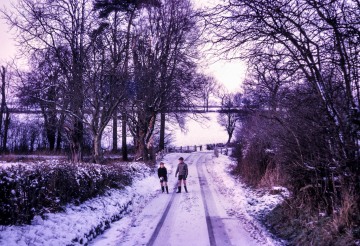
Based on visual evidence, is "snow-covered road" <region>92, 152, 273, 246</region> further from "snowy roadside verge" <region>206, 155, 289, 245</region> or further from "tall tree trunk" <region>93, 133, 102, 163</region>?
"tall tree trunk" <region>93, 133, 102, 163</region>

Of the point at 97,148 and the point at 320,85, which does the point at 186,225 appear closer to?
the point at 320,85

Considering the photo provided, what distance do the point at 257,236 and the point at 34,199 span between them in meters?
5.40

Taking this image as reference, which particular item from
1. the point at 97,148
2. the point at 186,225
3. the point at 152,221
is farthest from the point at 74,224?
the point at 97,148

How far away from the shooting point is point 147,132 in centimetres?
2680

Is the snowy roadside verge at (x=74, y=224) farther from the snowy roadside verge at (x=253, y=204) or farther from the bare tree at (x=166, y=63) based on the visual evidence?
the bare tree at (x=166, y=63)

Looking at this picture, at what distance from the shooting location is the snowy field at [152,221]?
708 centimetres

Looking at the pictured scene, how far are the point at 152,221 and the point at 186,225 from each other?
1.12 metres

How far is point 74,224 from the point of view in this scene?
7.83 meters

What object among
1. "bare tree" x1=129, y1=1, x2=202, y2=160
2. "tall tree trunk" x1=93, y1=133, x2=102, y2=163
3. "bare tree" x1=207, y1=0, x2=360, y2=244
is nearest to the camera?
"bare tree" x1=207, y1=0, x2=360, y2=244

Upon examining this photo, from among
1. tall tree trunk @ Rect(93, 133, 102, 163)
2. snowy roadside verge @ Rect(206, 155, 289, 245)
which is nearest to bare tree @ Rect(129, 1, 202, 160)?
tall tree trunk @ Rect(93, 133, 102, 163)

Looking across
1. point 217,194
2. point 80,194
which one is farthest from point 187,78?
point 80,194

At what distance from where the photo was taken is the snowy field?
708 centimetres

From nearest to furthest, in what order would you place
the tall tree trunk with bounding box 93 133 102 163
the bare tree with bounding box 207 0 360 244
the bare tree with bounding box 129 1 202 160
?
1. the bare tree with bounding box 207 0 360 244
2. the tall tree trunk with bounding box 93 133 102 163
3. the bare tree with bounding box 129 1 202 160

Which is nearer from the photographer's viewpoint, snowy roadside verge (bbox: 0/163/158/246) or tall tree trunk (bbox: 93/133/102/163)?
snowy roadside verge (bbox: 0/163/158/246)
